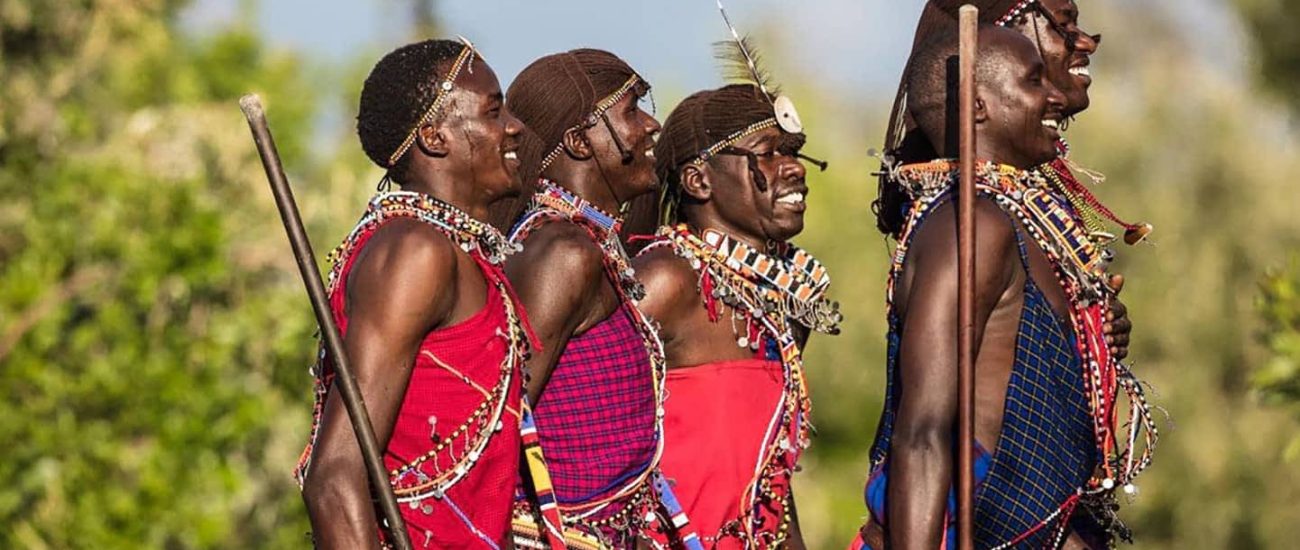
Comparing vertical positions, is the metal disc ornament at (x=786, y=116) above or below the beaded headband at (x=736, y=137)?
above

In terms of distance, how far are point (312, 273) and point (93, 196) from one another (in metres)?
8.79

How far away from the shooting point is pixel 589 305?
6.51m

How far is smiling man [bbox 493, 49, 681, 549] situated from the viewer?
6391 mm

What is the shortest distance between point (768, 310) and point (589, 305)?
95 cm

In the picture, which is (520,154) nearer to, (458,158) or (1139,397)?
(458,158)

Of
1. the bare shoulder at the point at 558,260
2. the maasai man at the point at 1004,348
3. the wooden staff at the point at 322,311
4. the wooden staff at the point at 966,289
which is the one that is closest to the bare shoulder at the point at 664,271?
the bare shoulder at the point at 558,260

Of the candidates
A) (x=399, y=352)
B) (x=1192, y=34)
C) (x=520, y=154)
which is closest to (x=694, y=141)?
(x=520, y=154)

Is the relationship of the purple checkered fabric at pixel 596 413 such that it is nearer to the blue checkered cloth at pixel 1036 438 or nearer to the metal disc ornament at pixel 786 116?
the blue checkered cloth at pixel 1036 438

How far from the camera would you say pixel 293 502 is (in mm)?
13773

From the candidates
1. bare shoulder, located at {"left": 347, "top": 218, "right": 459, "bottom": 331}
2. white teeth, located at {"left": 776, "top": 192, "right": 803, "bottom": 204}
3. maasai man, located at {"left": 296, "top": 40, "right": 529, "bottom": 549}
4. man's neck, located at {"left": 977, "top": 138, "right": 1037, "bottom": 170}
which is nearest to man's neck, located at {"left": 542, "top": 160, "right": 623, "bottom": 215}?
white teeth, located at {"left": 776, "top": 192, "right": 803, "bottom": 204}

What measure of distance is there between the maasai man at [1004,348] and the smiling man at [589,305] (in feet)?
2.54

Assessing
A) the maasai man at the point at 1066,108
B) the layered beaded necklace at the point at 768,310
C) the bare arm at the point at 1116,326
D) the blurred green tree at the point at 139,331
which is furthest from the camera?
the blurred green tree at the point at 139,331

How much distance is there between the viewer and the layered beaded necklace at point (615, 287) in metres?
6.57

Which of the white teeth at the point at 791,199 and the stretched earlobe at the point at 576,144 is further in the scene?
the white teeth at the point at 791,199
